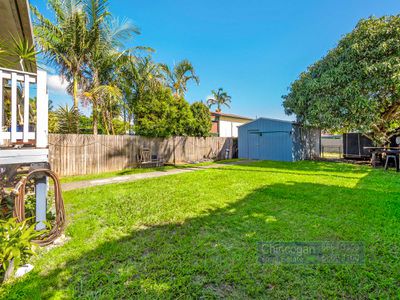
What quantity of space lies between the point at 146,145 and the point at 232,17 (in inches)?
324

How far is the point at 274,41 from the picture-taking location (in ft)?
41.0

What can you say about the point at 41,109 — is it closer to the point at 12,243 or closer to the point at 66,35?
the point at 12,243

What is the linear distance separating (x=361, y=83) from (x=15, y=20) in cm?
1239

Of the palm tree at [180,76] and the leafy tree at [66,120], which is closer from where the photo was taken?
the leafy tree at [66,120]

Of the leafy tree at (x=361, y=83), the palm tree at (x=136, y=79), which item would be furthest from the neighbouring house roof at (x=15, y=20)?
the leafy tree at (x=361, y=83)

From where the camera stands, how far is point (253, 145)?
14523 millimetres

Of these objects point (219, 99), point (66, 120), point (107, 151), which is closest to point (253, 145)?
point (107, 151)

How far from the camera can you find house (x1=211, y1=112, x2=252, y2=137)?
941 inches

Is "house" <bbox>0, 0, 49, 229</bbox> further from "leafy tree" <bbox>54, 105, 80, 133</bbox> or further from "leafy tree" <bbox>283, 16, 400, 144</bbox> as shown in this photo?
"leafy tree" <bbox>283, 16, 400, 144</bbox>

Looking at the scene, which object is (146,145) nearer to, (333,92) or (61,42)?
(61,42)

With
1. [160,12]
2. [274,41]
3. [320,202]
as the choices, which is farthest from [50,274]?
[274,41]

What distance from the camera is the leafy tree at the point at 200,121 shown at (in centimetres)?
1362

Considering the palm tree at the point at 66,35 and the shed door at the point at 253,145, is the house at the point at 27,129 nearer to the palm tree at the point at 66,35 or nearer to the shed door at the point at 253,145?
the palm tree at the point at 66,35

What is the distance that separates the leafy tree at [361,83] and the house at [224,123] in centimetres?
1280
